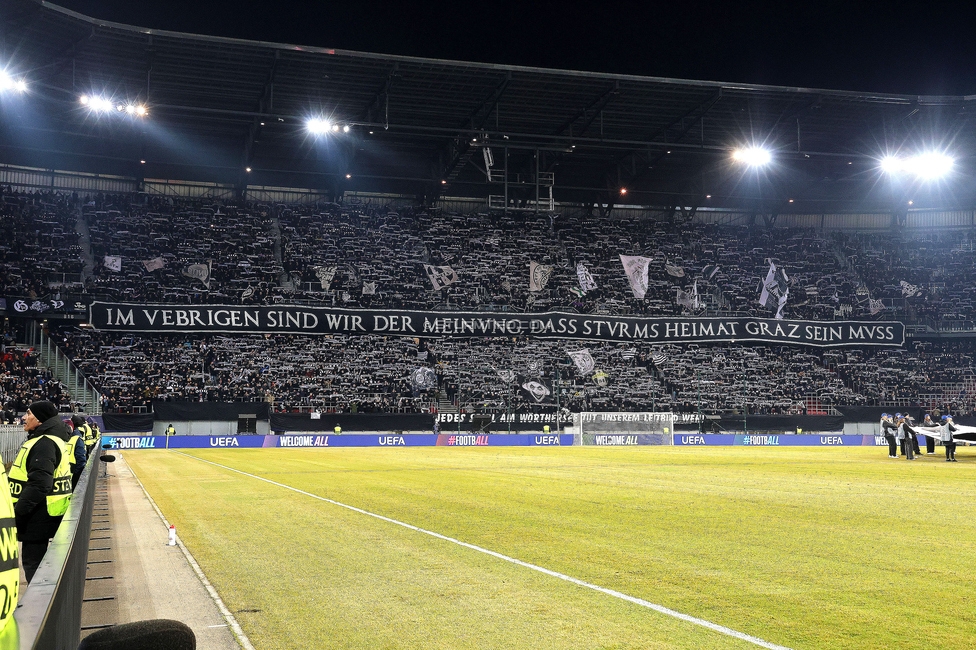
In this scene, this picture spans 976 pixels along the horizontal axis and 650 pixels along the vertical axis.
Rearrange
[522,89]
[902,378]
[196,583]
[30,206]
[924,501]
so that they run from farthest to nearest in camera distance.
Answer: [902,378] → [30,206] → [522,89] → [924,501] → [196,583]

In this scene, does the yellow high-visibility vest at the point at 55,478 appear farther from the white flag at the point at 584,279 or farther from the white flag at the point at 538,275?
the white flag at the point at 584,279

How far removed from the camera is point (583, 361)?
56.2 metres

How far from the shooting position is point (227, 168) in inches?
2366

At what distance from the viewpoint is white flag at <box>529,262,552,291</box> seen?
59531mm

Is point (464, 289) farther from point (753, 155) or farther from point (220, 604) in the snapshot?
point (220, 604)

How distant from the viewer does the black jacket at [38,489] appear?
8.05 meters

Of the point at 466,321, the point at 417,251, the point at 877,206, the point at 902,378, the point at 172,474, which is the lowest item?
the point at 172,474

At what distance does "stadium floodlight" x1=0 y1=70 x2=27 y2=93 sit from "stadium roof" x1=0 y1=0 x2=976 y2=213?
22.5 inches

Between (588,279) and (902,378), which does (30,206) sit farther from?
(902,378)

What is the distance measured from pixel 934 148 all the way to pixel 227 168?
46.9 meters

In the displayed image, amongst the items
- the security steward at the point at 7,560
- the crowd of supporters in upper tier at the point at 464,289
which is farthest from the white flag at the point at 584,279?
the security steward at the point at 7,560

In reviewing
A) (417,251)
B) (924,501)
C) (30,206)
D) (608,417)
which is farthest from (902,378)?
(30,206)

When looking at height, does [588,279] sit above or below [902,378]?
above

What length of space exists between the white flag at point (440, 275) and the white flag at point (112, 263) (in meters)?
19.3
